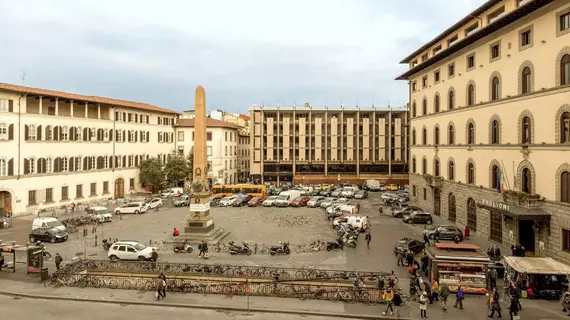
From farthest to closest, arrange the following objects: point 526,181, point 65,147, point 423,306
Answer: point 65,147 < point 526,181 < point 423,306

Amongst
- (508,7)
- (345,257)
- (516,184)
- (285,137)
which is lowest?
(345,257)

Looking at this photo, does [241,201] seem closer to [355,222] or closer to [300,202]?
[300,202]

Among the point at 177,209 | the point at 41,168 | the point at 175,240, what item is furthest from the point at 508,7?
the point at 41,168

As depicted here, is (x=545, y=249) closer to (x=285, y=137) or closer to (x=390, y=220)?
(x=390, y=220)

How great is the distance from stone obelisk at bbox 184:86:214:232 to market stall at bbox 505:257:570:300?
2302 centimetres

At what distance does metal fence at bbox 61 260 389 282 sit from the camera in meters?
23.1

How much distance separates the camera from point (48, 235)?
33.6 meters

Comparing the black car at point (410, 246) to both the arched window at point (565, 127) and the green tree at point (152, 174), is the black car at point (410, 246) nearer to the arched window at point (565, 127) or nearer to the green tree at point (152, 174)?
the arched window at point (565, 127)

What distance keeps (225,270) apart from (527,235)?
879 inches

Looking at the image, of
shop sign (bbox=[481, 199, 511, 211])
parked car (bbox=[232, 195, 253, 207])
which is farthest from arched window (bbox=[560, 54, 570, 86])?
parked car (bbox=[232, 195, 253, 207])

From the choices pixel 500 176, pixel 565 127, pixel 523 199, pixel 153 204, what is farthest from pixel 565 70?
pixel 153 204

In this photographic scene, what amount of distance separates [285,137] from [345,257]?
5833cm

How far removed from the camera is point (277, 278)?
22.0 m

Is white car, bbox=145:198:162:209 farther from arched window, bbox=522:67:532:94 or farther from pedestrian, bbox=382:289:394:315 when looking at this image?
arched window, bbox=522:67:532:94
